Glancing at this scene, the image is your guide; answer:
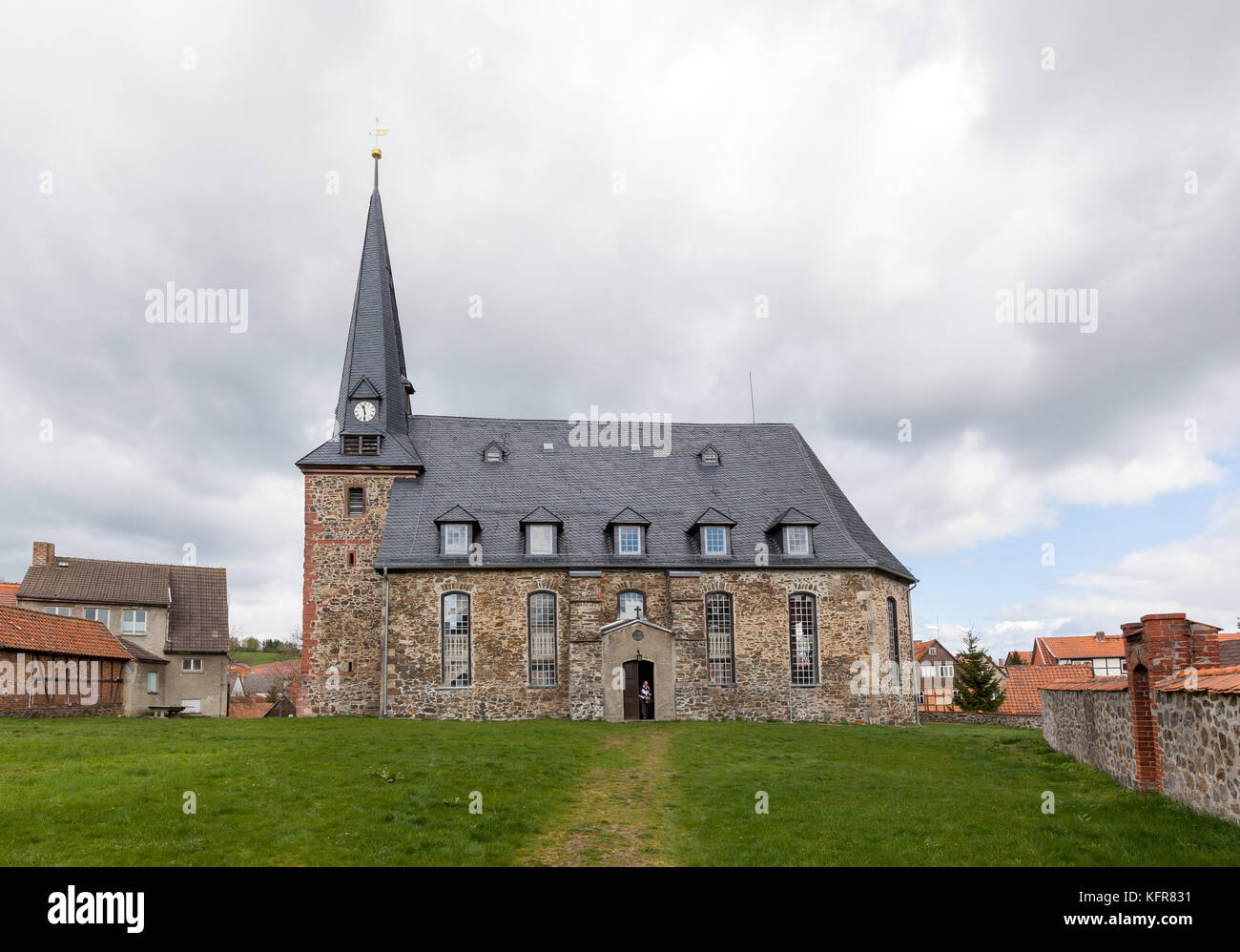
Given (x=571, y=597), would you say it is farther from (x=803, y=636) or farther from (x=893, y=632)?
(x=893, y=632)

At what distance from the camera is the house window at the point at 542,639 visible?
30.2 metres

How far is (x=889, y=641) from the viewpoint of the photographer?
32406 mm

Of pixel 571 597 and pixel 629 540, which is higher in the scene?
pixel 629 540

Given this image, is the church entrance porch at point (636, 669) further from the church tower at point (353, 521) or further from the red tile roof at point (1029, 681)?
the red tile roof at point (1029, 681)

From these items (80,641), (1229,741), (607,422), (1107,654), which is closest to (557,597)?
(607,422)

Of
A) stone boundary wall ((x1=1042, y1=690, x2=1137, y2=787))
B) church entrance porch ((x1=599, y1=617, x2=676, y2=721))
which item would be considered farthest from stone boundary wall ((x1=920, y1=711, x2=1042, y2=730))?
church entrance porch ((x1=599, y1=617, x2=676, y2=721))

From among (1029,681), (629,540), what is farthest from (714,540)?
(1029,681)

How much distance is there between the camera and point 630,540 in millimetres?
31672

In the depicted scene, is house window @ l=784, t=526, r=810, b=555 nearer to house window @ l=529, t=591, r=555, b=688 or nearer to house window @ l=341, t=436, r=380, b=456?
house window @ l=529, t=591, r=555, b=688

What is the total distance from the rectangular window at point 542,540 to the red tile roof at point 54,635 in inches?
567

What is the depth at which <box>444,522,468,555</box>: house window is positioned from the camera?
30.8 m

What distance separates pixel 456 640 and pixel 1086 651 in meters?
83.1

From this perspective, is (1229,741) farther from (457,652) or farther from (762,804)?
(457,652)

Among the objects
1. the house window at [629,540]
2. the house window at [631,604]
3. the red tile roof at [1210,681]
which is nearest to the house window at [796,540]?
the house window at [629,540]
